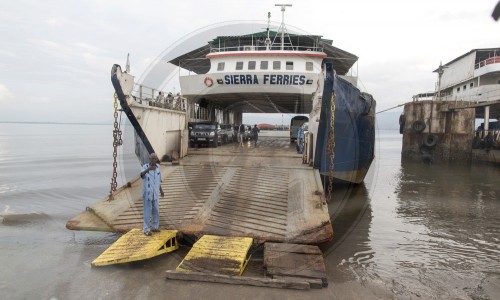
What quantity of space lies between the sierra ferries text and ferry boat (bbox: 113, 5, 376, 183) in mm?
43

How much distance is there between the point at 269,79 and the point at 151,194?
1000 cm

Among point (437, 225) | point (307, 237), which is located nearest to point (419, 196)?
point (437, 225)

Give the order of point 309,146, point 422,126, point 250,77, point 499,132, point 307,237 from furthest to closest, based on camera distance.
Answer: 1. point 422,126
2. point 499,132
3. point 250,77
4. point 309,146
5. point 307,237

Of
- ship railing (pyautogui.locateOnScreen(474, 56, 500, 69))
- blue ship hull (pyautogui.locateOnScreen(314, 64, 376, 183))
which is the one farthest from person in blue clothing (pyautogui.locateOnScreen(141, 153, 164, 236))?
ship railing (pyautogui.locateOnScreen(474, 56, 500, 69))

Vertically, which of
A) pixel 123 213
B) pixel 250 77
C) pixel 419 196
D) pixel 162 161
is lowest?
pixel 419 196

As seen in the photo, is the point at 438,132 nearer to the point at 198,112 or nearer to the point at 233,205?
the point at 198,112

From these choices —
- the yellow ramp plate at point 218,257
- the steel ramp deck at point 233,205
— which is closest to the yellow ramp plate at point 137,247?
the steel ramp deck at point 233,205

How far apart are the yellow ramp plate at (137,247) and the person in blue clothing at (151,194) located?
0.20 m

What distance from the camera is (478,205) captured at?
12.4m

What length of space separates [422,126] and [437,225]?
A: 820 inches

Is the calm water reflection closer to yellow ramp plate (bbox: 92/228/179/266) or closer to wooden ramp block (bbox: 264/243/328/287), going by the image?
wooden ramp block (bbox: 264/243/328/287)

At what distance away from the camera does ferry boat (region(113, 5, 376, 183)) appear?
9461 millimetres

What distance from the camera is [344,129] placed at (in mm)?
10656

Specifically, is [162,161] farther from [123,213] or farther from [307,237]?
[307,237]
